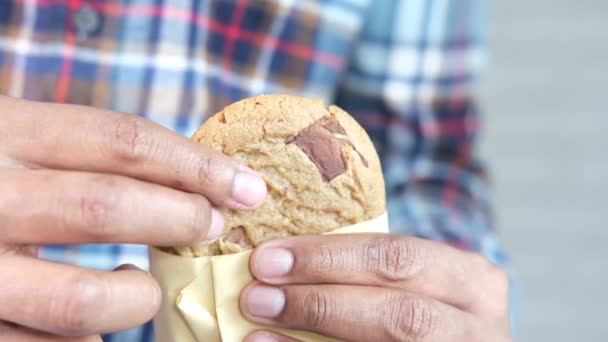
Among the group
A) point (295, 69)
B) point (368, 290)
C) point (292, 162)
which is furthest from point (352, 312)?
point (295, 69)

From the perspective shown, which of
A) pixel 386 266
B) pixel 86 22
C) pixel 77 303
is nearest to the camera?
pixel 77 303

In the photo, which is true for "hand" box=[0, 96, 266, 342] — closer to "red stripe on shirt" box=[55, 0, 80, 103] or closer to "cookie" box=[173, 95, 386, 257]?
"cookie" box=[173, 95, 386, 257]

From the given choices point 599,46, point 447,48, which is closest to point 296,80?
point 447,48

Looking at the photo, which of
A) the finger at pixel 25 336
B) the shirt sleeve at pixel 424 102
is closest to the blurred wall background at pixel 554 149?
the shirt sleeve at pixel 424 102

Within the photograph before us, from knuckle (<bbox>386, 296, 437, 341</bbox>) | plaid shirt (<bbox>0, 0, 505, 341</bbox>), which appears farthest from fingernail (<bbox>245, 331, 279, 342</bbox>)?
plaid shirt (<bbox>0, 0, 505, 341</bbox>)

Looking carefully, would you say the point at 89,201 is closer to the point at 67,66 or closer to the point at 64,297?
the point at 64,297

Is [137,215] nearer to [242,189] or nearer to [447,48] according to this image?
[242,189]
